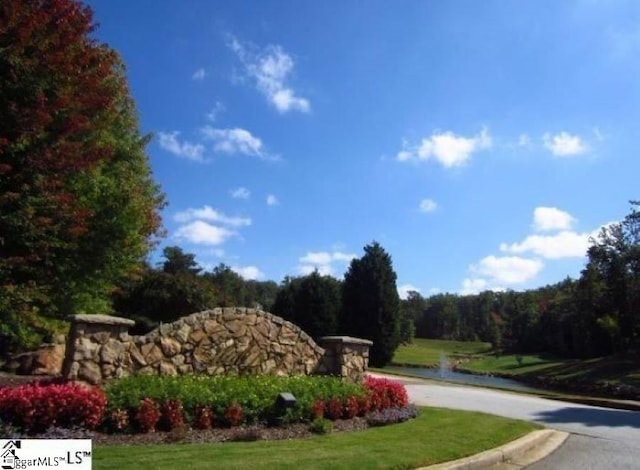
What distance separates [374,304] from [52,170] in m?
23.2

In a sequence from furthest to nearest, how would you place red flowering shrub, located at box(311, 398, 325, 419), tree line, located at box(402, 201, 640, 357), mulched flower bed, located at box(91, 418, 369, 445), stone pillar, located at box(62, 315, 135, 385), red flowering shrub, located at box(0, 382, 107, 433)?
tree line, located at box(402, 201, 640, 357)
red flowering shrub, located at box(311, 398, 325, 419)
stone pillar, located at box(62, 315, 135, 385)
mulched flower bed, located at box(91, 418, 369, 445)
red flowering shrub, located at box(0, 382, 107, 433)

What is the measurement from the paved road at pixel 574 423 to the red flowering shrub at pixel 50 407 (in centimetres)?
603

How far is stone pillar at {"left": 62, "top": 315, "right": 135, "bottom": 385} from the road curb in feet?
17.6

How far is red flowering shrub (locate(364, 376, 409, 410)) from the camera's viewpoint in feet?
36.3

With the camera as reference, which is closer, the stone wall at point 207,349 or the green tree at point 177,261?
the stone wall at point 207,349

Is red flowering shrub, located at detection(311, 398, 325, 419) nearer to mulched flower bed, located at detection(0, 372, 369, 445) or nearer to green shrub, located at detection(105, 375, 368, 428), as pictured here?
green shrub, located at detection(105, 375, 368, 428)

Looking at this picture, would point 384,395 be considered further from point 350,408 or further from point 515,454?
point 515,454

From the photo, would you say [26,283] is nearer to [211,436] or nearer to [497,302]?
[211,436]

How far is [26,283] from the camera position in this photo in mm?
12664

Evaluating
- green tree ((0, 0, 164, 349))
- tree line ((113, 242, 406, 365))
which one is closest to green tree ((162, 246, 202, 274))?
tree line ((113, 242, 406, 365))

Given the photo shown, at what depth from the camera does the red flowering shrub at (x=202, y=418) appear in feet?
27.9

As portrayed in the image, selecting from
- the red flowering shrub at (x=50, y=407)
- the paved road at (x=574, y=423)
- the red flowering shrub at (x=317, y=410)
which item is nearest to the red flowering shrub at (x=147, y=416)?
the red flowering shrub at (x=50, y=407)

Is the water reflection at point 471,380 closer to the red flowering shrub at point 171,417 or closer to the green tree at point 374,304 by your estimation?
the green tree at point 374,304

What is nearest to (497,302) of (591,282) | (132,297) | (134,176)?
(591,282)
